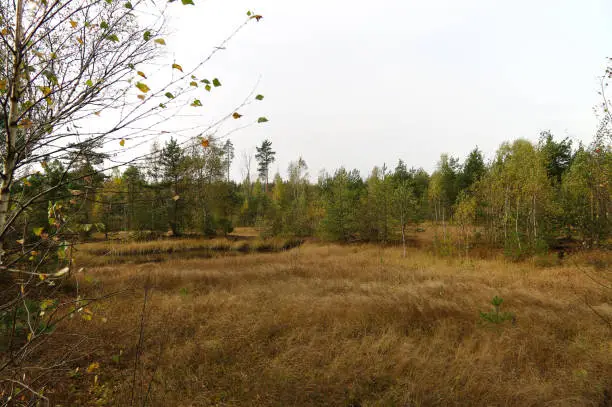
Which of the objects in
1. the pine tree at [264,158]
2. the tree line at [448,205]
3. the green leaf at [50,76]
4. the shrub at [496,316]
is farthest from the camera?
the pine tree at [264,158]

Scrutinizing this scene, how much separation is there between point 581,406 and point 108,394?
701 cm

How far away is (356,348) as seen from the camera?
5.50 meters

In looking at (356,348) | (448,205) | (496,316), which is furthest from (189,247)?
(448,205)

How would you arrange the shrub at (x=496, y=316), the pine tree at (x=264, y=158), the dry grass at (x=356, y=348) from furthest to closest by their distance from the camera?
the pine tree at (x=264, y=158) < the shrub at (x=496, y=316) < the dry grass at (x=356, y=348)

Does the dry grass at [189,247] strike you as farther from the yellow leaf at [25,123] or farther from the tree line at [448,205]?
the yellow leaf at [25,123]

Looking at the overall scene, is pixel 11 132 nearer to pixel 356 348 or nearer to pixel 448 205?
pixel 356 348

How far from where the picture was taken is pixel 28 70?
193cm

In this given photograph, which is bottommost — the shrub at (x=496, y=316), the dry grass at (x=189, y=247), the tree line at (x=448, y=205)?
the dry grass at (x=189, y=247)

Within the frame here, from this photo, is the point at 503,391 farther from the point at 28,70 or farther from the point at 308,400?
the point at 28,70

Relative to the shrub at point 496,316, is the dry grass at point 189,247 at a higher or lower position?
lower

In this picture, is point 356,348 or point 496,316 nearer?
point 356,348

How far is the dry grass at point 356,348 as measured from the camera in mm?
4305

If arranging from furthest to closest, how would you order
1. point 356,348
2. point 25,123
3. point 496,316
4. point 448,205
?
1. point 448,205
2. point 496,316
3. point 356,348
4. point 25,123

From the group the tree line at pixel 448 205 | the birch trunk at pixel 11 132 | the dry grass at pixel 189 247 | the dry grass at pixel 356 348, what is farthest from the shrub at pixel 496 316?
the dry grass at pixel 189 247
